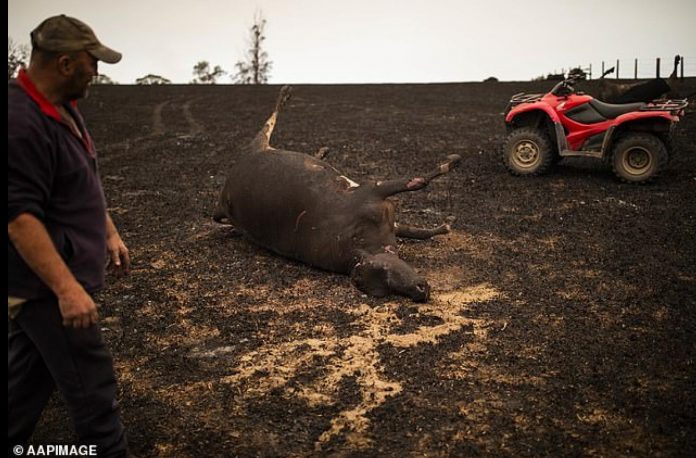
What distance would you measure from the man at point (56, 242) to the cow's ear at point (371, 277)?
2572mm

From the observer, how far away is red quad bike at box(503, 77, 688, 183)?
800 cm

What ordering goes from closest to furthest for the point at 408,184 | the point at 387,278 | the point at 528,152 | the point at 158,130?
1. the point at 387,278
2. the point at 408,184
3. the point at 528,152
4. the point at 158,130

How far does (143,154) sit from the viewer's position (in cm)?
1167

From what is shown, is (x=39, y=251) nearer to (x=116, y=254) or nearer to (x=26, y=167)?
(x=26, y=167)

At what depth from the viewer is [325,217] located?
5.41 m

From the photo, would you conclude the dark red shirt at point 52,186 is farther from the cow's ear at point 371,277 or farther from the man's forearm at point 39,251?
the cow's ear at point 371,277

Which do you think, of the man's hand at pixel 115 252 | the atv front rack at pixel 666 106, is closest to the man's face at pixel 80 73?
the man's hand at pixel 115 252

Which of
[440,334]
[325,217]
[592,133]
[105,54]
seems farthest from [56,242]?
[592,133]

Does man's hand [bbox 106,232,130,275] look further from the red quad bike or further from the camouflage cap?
the red quad bike

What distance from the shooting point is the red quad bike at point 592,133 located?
800cm

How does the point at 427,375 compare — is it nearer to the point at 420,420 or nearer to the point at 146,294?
the point at 420,420

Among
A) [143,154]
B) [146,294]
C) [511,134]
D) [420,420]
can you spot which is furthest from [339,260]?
[143,154]

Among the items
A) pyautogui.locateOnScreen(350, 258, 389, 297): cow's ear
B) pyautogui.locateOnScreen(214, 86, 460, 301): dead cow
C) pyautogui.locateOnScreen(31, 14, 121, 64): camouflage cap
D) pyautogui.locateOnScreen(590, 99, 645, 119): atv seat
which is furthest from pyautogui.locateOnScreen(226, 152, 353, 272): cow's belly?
pyautogui.locateOnScreen(590, 99, 645, 119): atv seat

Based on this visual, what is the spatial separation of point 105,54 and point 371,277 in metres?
2.97
